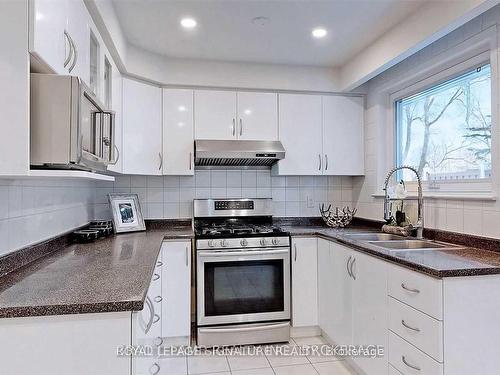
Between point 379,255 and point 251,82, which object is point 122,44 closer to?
point 251,82

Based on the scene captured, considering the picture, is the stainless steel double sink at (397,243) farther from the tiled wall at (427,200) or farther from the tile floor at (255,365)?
the tile floor at (255,365)

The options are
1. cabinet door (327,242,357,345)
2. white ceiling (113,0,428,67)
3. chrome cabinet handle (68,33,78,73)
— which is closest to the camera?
chrome cabinet handle (68,33,78,73)

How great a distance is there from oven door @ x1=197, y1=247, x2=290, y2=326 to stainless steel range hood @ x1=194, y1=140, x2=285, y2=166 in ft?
2.62

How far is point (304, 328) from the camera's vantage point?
286cm

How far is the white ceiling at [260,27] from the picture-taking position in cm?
207

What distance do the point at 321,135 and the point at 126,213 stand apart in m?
1.91

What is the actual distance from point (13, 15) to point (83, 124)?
396 millimetres

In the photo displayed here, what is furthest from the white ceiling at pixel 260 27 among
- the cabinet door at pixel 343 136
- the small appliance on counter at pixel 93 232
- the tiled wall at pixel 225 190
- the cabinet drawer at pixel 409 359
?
the cabinet drawer at pixel 409 359

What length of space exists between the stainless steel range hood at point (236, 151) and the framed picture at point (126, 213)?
2.24 ft

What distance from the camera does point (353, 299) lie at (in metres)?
2.28

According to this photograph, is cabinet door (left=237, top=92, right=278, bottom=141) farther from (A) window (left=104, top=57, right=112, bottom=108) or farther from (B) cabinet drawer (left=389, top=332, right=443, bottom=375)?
(B) cabinet drawer (left=389, top=332, right=443, bottom=375)

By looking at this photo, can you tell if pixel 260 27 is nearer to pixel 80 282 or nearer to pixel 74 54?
pixel 74 54

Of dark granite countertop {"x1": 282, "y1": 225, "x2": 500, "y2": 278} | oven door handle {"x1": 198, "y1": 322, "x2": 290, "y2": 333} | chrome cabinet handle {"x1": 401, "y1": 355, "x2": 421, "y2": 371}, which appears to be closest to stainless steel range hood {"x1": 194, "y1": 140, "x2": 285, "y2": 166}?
dark granite countertop {"x1": 282, "y1": 225, "x2": 500, "y2": 278}

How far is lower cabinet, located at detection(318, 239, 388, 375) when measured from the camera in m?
1.96
